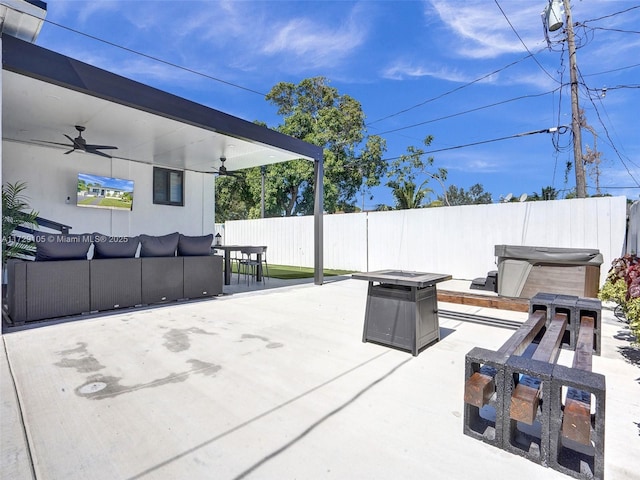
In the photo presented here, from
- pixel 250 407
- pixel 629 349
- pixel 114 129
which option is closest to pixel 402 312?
pixel 250 407

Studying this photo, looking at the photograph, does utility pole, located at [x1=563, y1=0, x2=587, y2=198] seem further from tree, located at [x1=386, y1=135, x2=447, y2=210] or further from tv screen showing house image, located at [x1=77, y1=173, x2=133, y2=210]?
tv screen showing house image, located at [x1=77, y1=173, x2=133, y2=210]

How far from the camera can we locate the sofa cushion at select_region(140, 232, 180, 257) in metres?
4.95

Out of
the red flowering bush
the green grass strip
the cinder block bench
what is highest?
the red flowering bush

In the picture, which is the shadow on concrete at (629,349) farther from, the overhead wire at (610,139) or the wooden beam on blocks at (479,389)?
the overhead wire at (610,139)

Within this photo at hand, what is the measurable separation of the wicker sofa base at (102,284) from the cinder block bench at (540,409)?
4707 mm

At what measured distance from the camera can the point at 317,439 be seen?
5.68 feet

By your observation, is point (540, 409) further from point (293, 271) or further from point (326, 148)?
point (326, 148)

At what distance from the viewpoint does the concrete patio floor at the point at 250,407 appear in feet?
5.01

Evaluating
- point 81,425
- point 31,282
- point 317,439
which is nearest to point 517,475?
point 317,439

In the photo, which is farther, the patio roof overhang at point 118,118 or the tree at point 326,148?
the tree at point 326,148

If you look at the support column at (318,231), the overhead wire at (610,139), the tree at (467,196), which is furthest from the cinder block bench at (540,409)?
the tree at (467,196)

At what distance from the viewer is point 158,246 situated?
5.06m

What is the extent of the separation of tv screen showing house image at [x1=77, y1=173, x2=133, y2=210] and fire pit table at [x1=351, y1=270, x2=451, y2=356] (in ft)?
24.5

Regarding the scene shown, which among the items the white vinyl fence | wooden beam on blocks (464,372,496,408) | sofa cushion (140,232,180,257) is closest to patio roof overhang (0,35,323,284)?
sofa cushion (140,232,180,257)
